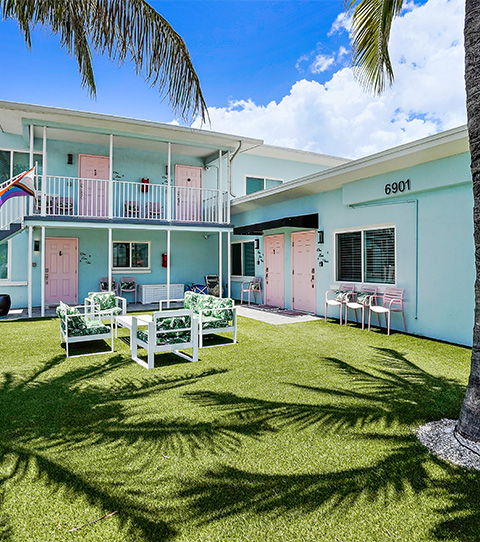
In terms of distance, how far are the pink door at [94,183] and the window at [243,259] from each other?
495 centimetres

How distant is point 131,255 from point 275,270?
17.3 ft

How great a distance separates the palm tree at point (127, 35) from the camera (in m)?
4.78

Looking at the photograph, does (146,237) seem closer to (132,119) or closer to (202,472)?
(132,119)

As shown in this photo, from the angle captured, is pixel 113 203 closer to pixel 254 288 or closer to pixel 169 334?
pixel 254 288

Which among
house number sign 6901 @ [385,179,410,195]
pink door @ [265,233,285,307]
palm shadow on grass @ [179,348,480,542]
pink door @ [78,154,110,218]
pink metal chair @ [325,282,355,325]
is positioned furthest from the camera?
pink door @ [78,154,110,218]

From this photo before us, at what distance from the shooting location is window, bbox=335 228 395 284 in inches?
333

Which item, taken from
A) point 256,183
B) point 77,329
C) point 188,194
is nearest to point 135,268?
point 188,194

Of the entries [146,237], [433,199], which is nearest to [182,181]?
[146,237]

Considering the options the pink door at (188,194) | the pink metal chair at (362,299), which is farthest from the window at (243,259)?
the pink metal chair at (362,299)

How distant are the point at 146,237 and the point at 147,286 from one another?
1.85 m

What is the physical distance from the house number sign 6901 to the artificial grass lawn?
3.92 metres

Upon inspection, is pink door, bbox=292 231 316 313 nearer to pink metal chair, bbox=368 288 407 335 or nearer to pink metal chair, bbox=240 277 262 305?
pink metal chair, bbox=240 277 262 305

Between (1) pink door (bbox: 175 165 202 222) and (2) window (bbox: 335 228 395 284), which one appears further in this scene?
(1) pink door (bbox: 175 165 202 222)

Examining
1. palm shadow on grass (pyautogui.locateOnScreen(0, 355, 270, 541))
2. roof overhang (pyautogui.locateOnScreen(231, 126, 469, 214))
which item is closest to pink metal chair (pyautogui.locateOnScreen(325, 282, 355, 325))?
roof overhang (pyautogui.locateOnScreen(231, 126, 469, 214))
